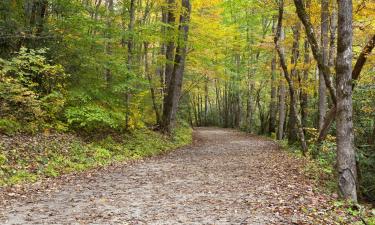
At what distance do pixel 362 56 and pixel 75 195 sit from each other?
781 cm

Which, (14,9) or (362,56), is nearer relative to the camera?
(362,56)

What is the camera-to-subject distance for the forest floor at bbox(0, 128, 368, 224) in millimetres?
6152

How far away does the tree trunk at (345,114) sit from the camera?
23.3 feet

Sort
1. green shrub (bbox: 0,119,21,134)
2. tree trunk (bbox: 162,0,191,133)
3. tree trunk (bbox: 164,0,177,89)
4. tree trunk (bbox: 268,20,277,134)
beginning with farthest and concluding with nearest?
tree trunk (bbox: 268,20,277,134), tree trunk (bbox: 162,0,191,133), tree trunk (bbox: 164,0,177,89), green shrub (bbox: 0,119,21,134)

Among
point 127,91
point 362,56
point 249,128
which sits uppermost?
point 362,56

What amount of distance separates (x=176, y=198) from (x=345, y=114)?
3.81 metres

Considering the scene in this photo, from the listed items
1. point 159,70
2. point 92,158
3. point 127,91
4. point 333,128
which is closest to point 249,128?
point 159,70

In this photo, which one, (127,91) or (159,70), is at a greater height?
(159,70)

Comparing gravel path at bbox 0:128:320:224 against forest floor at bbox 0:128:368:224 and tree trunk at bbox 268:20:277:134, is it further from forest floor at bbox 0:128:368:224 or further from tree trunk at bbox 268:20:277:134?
tree trunk at bbox 268:20:277:134

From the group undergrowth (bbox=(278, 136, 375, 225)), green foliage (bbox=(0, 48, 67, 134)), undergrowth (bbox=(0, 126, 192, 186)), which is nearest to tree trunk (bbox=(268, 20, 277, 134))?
undergrowth (bbox=(278, 136, 375, 225))

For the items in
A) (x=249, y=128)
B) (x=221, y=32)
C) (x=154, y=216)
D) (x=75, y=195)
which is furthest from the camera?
(x=249, y=128)

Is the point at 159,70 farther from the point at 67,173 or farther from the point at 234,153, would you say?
the point at 67,173

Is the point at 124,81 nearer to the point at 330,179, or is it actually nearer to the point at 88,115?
the point at 88,115

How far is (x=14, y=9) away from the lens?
12.2 m
